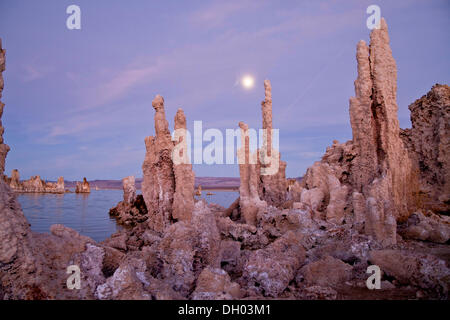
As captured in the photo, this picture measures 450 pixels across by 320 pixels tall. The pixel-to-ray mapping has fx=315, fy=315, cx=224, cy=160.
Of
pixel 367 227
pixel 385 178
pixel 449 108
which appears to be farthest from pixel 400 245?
pixel 449 108

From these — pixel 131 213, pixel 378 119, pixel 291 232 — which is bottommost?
pixel 131 213

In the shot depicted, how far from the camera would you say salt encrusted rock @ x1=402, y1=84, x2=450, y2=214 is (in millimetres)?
16472

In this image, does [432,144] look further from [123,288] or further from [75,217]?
[75,217]

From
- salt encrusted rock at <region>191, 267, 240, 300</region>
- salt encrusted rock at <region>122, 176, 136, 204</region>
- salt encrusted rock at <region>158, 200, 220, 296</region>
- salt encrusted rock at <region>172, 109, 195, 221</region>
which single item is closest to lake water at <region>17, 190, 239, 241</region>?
salt encrusted rock at <region>122, 176, 136, 204</region>

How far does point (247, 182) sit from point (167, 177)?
159 inches

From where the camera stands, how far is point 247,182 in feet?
52.4

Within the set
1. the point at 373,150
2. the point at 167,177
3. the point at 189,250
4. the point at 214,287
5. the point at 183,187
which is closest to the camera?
the point at 214,287

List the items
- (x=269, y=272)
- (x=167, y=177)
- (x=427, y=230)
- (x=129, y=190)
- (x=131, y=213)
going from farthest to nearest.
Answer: (x=129, y=190) → (x=131, y=213) → (x=167, y=177) → (x=427, y=230) → (x=269, y=272)

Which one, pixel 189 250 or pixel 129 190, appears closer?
A: pixel 189 250

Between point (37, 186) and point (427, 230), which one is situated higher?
point (427, 230)

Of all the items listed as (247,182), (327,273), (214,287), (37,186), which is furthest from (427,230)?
(37,186)

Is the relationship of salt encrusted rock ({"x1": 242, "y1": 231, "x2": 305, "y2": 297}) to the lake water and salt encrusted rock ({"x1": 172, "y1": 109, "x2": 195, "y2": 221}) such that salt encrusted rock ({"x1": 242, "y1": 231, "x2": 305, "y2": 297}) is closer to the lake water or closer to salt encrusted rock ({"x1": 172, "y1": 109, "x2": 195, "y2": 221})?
salt encrusted rock ({"x1": 172, "y1": 109, "x2": 195, "y2": 221})

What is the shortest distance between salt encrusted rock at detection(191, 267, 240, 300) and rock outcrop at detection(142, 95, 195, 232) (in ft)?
27.0

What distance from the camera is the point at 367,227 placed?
386 inches
